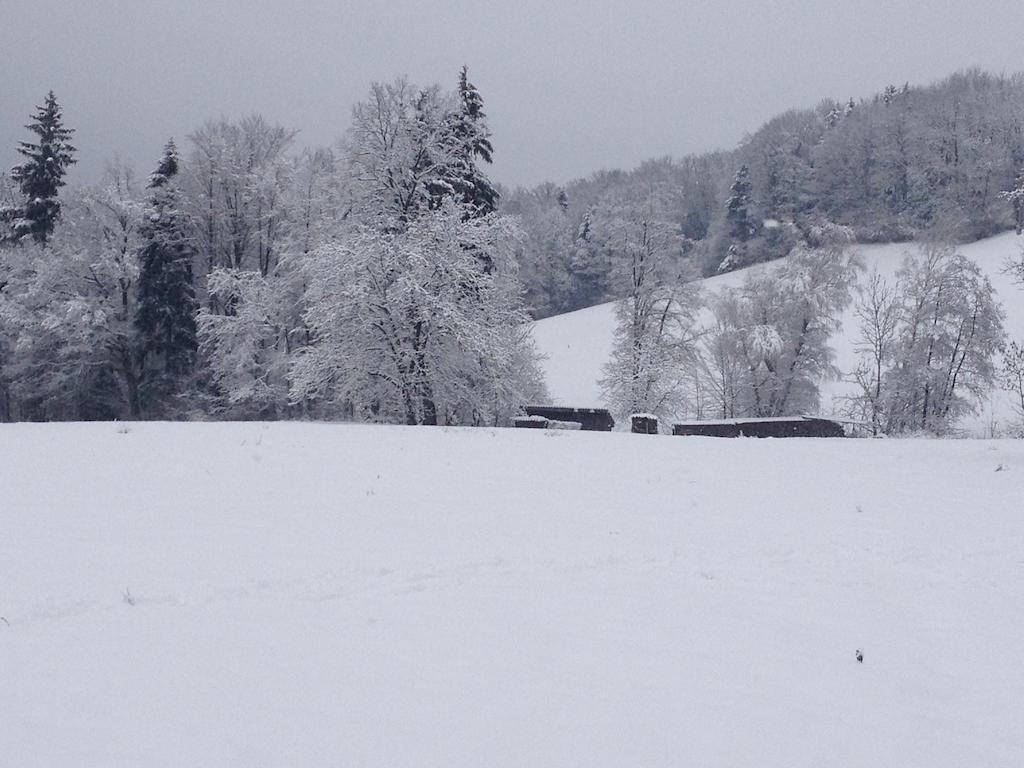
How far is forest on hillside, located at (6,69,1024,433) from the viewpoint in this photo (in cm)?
2162

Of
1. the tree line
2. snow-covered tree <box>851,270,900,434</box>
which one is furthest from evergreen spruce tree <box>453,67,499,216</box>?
snow-covered tree <box>851,270,900,434</box>

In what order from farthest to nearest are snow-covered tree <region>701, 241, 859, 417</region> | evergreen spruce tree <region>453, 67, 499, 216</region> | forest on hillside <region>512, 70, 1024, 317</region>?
forest on hillside <region>512, 70, 1024, 317</region>, snow-covered tree <region>701, 241, 859, 417</region>, evergreen spruce tree <region>453, 67, 499, 216</region>

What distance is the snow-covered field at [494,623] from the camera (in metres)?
3.70

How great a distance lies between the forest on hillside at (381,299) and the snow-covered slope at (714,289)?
3945 millimetres

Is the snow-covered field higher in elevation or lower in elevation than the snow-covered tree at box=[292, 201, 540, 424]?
lower

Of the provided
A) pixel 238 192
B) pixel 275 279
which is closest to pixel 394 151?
pixel 275 279

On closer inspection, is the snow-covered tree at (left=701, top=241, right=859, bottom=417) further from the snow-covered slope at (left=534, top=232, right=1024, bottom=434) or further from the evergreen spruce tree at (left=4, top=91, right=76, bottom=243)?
the evergreen spruce tree at (left=4, top=91, right=76, bottom=243)

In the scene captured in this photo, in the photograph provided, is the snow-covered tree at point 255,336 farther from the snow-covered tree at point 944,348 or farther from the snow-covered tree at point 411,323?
the snow-covered tree at point 944,348

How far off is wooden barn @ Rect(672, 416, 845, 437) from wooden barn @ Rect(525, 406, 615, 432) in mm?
7261

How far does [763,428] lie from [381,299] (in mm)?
13493

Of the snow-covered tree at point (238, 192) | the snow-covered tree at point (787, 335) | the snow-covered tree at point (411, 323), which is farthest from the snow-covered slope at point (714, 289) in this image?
the snow-covered tree at point (238, 192)

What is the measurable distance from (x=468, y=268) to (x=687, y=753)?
18773mm

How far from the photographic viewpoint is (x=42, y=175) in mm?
32562

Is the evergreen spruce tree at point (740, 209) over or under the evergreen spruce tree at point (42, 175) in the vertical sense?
over
